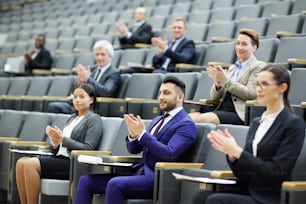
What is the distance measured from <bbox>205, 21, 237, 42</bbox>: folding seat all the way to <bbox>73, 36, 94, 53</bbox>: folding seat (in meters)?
1.09

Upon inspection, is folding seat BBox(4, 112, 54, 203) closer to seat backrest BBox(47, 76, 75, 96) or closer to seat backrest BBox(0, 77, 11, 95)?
seat backrest BBox(47, 76, 75, 96)

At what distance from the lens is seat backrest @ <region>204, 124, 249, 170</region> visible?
5.93 ft

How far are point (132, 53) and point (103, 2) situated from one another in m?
2.53

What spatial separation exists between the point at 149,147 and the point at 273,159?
1.41 ft

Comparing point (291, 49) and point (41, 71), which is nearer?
point (291, 49)

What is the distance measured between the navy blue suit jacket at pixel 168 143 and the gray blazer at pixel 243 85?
280 mm

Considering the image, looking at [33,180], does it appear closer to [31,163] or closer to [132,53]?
[31,163]

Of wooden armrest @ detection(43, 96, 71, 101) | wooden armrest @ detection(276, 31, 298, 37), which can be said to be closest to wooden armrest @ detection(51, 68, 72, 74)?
wooden armrest @ detection(43, 96, 71, 101)

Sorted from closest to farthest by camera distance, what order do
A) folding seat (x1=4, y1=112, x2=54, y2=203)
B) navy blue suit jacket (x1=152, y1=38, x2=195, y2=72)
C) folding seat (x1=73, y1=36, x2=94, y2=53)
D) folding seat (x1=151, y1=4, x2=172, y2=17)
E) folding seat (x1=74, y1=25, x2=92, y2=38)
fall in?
folding seat (x1=4, y1=112, x2=54, y2=203), navy blue suit jacket (x1=152, y1=38, x2=195, y2=72), folding seat (x1=73, y1=36, x2=94, y2=53), folding seat (x1=151, y1=4, x2=172, y2=17), folding seat (x1=74, y1=25, x2=92, y2=38)

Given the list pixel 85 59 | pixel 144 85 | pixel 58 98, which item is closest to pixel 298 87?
pixel 144 85

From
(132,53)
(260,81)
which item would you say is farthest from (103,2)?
(260,81)

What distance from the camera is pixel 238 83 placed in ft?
7.11

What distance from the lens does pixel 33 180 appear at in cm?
221

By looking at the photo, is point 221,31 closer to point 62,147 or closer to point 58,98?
point 58,98
